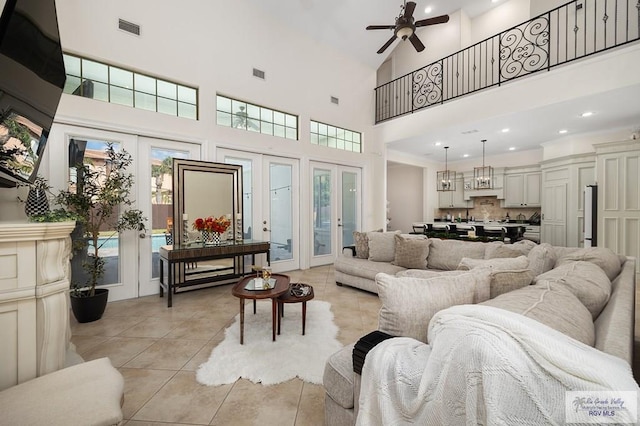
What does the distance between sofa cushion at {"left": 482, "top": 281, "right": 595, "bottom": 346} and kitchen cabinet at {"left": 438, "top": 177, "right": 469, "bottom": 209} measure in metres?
8.39

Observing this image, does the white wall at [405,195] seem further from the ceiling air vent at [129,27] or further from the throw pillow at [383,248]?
the ceiling air vent at [129,27]

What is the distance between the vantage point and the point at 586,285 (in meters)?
1.43

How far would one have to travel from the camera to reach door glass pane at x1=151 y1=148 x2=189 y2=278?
4.04 meters

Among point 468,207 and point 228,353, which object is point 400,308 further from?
point 468,207

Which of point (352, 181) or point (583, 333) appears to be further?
point (352, 181)

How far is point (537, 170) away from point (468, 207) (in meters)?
2.07

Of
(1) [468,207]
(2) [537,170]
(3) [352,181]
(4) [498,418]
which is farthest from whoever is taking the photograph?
(1) [468,207]

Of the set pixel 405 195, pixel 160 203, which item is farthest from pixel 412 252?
pixel 405 195

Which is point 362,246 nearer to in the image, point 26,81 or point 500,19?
point 26,81

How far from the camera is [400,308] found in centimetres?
128

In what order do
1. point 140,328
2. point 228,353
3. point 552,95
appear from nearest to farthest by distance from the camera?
point 228,353 → point 140,328 → point 552,95

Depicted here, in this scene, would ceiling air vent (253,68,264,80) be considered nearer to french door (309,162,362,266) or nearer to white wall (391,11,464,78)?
french door (309,162,362,266)

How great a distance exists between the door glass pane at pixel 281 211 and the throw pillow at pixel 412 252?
232 centimetres

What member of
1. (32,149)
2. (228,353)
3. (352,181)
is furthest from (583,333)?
(352,181)
